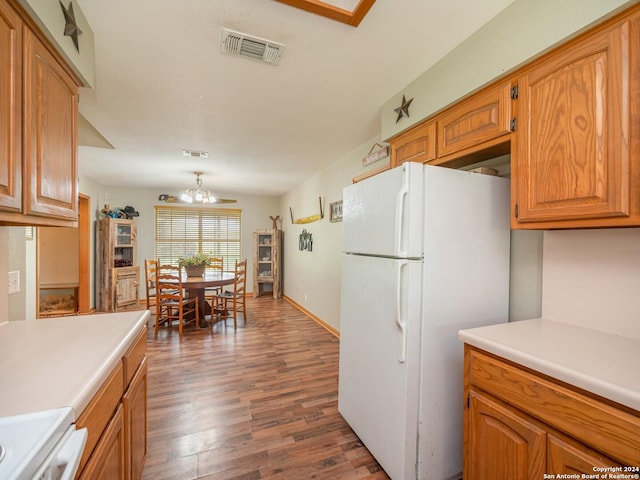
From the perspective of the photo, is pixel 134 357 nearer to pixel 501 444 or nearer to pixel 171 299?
pixel 501 444

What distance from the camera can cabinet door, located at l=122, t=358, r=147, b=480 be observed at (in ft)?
3.93

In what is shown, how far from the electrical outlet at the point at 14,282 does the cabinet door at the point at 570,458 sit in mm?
2683

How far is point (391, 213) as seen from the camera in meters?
1.52

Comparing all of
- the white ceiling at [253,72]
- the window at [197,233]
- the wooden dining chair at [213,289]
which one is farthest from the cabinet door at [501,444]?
the window at [197,233]

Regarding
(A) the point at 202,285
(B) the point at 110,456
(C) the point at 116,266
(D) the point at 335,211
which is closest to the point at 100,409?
(B) the point at 110,456

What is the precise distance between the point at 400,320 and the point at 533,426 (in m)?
0.61

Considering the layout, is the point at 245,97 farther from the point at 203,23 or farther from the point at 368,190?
the point at 368,190

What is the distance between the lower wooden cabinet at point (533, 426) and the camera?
83 cm

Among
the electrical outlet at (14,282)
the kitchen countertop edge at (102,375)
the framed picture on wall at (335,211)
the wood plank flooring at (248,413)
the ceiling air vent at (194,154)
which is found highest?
the ceiling air vent at (194,154)

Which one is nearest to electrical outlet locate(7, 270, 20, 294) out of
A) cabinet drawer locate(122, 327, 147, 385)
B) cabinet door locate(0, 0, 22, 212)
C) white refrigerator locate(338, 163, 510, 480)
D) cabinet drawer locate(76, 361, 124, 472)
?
cabinet drawer locate(122, 327, 147, 385)

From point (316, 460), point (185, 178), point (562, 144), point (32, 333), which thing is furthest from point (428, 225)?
point (185, 178)

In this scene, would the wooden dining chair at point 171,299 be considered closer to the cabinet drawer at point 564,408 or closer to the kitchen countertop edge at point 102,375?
the kitchen countertop edge at point 102,375

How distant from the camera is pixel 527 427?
105 centimetres

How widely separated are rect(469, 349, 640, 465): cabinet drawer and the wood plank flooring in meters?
0.94
